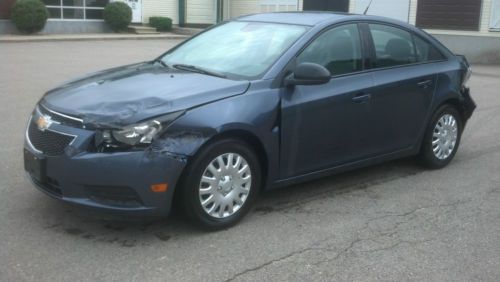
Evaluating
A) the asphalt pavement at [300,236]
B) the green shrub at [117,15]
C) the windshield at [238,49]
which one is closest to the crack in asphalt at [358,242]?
the asphalt pavement at [300,236]

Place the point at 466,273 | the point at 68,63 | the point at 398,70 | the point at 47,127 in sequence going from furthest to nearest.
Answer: the point at 68,63
the point at 398,70
the point at 47,127
the point at 466,273

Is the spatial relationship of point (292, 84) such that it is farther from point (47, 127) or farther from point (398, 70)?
point (47, 127)

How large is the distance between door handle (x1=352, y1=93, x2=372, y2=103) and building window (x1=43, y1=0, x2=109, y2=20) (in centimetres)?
2092

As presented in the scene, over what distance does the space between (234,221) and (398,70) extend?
227 cm

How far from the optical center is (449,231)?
4605 millimetres

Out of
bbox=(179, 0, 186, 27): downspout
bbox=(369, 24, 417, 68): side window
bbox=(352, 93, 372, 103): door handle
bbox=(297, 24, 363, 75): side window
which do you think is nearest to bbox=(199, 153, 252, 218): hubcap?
bbox=(297, 24, 363, 75): side window

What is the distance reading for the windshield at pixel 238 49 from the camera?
16.0 ft

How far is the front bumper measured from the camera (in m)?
3.94

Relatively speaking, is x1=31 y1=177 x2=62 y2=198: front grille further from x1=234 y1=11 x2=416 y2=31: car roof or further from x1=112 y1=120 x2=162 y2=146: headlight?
x1=234 y1=11 x2=416 y2=31: car roof

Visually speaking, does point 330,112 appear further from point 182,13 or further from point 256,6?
point 182,13

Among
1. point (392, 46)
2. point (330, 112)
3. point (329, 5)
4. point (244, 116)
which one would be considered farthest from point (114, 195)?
point (329, 5)

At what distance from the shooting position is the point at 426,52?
6055 millimetres

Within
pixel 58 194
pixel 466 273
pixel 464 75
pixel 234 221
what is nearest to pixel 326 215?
pixel 234 221

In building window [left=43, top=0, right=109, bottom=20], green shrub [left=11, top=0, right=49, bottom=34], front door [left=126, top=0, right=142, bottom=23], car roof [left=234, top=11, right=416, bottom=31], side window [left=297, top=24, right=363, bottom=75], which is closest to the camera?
side window [left=297, top=24, right=363, bottom=75]
